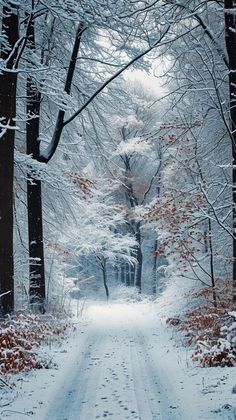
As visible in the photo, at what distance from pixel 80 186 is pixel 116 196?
19090 millimetres

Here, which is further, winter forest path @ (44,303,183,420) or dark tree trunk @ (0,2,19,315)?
dark tree trunk @ (0,2,19,315)

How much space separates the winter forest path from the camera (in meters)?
4.64

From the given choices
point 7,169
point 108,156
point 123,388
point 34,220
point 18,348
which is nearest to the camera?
point 123,388

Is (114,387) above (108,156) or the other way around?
the other way around

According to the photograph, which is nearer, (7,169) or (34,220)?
(7,169)

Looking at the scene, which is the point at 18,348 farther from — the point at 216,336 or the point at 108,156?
the point at 108,156

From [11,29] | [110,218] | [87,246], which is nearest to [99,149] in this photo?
[11,29]

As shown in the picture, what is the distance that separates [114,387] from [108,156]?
885 centimetres

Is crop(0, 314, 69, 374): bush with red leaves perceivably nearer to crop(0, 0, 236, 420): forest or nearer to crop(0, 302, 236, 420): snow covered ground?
crop(0, 0, 236, 420): forest

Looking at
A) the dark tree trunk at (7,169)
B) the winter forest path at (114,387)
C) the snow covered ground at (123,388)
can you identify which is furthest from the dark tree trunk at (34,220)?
the dark tree trunk at (7,169)

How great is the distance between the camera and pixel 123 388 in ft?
18.4

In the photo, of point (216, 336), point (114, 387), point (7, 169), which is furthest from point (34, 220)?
point (114, 387)

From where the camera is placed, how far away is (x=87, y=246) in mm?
22625

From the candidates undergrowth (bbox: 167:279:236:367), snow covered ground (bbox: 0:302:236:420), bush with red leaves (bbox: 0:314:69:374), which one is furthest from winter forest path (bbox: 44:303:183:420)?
undergrowth (bbox: 167:279:236:367)
